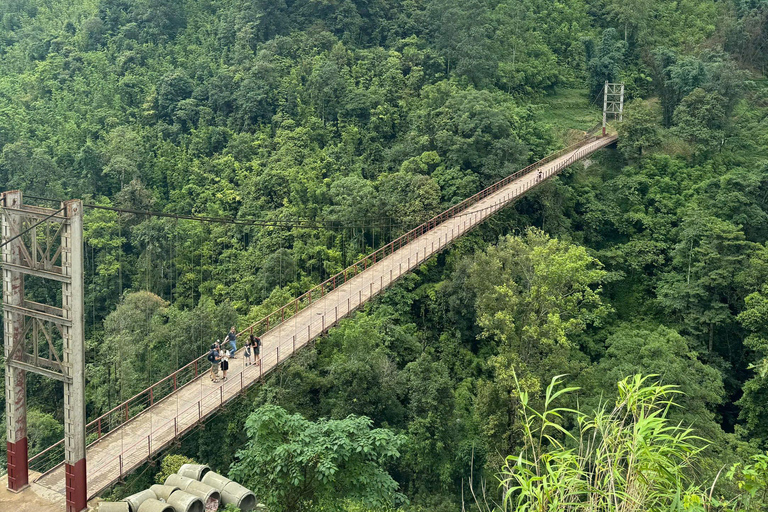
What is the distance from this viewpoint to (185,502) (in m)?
10.3

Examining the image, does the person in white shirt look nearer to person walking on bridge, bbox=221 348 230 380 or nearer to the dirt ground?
person walking on bridge, bbox=221 348 230 380

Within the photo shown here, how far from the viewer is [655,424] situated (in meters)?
4.89

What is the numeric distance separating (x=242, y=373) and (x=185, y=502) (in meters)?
3.86

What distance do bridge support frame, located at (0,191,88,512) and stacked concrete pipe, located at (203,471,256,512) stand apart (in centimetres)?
193

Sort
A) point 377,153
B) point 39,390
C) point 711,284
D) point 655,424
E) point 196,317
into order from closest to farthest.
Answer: point 655,424 → point 196,317 → point 711,284 → point 39,390 → point 377,153

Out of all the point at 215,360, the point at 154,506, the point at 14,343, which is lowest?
the point at 154,506

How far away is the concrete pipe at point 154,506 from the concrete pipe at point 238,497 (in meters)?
0.88

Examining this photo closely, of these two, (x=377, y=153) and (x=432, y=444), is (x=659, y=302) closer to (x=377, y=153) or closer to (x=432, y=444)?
(x=432, y=444)

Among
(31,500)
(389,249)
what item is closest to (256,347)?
(31,500)

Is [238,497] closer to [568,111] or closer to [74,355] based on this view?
[74,355]

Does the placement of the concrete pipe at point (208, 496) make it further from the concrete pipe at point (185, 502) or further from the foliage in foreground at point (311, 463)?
the foliage in foreground at point (311, 463)

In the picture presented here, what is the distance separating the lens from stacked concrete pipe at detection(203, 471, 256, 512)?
35.4 feet

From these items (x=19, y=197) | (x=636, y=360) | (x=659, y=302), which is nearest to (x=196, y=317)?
(x=19, y=197)

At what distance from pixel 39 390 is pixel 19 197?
50.5 ft
